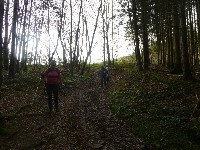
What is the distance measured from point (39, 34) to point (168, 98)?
28.8 m

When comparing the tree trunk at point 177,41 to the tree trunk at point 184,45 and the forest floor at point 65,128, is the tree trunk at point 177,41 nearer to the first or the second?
the tree trunk at point 184,45

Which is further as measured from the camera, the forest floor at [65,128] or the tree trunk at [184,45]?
the tree trunk at [184,45]

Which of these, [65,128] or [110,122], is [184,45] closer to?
[110,122]

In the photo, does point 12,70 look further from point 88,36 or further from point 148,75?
point 88,36

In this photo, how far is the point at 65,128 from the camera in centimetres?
989

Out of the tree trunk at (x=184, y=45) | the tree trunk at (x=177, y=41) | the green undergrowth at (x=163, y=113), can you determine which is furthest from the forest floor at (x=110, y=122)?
the tree trunk at (x=177, y=41)

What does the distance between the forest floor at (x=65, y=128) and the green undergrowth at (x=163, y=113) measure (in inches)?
19.6

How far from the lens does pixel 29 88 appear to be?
59.7 ft

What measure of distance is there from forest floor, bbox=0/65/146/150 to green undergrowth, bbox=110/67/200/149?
0.50 meters

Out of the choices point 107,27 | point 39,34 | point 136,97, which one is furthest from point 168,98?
point 107,27

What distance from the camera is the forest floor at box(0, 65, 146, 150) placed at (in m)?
8.59

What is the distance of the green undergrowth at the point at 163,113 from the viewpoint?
9.30 m

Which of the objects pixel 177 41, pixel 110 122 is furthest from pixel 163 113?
pixel 177 41

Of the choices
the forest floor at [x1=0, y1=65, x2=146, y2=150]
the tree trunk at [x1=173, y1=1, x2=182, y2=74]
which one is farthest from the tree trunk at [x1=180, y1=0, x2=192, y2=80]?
the forest floor at [x1=0, y1=65, x2=146, y2=150]
